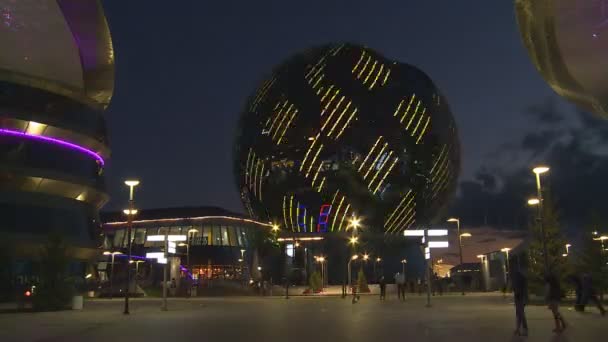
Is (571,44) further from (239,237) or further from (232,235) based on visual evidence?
(239,237)

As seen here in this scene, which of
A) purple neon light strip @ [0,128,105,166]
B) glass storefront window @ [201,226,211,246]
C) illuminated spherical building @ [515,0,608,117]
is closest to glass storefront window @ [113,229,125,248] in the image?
glass storefront window @ [201,226,211,246]

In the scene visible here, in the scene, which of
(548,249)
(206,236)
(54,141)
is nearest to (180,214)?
(206,236)

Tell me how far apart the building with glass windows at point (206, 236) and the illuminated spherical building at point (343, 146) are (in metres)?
9.81

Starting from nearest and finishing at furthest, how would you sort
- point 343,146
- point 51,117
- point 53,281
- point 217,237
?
point 53,281 < point 51,117 < point 217,237 < point 343,146

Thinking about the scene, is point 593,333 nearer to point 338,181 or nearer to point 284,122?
point 338,181

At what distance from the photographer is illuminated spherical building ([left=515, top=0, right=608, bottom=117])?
11102 millimetres

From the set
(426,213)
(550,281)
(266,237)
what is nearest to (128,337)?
(550,281)

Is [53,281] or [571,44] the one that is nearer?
[571,44]

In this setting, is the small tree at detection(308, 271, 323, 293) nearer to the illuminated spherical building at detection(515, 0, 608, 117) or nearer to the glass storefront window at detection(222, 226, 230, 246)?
the glass storefront window at detection(222, 226, 230, 246)

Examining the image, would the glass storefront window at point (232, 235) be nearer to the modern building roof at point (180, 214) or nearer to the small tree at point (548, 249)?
the modern building roof at point (180, 214)

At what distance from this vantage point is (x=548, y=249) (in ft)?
107

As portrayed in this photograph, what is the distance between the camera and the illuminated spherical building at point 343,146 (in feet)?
324

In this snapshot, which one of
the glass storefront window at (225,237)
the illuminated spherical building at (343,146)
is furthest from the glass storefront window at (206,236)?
the illuminated spherical building at (343,146)

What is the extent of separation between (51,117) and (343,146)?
54.2 metres
